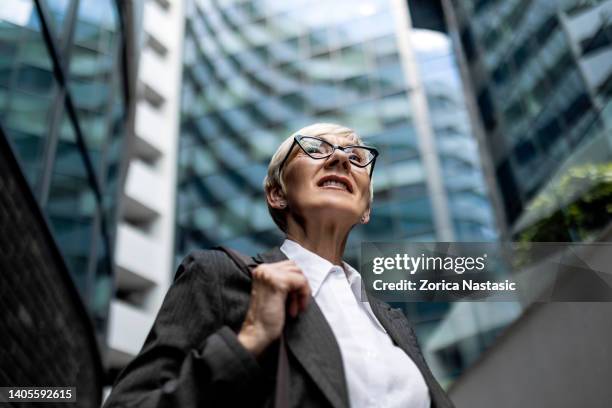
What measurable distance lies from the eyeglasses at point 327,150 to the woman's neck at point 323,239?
0.72 feet

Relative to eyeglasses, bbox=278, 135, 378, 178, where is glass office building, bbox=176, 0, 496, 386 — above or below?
below

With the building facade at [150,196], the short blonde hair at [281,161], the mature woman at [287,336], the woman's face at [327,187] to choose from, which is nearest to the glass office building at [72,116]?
the short blonde hair at [281,161]

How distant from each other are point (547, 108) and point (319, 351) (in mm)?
9380

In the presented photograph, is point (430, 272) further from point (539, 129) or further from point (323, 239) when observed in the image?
point (539, 129)

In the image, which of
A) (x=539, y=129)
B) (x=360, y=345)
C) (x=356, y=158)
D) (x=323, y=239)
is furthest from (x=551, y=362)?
(x=360, y=345)

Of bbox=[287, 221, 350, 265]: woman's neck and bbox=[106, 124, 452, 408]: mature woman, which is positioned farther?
bbox=[287, 221, 350, 265]: woman's neck

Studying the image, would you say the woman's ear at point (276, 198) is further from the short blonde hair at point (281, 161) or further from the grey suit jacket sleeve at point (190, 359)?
the grey suit jacket sleeve at point (190, 359)

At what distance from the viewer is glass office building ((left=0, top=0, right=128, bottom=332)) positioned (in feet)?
16.3

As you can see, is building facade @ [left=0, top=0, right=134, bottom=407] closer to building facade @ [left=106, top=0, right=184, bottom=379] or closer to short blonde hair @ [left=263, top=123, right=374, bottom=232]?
short blonde hair @ [left=263, top=123, right=374, bottom=232]

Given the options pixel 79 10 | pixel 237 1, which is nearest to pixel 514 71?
pixel 79 10

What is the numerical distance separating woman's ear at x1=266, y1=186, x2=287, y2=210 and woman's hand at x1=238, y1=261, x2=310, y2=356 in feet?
1.62

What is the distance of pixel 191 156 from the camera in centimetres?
2483

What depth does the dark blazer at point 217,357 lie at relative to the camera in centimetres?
129

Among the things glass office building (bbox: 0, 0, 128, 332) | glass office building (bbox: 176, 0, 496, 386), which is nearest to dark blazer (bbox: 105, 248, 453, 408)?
glass office building (bbox: 0, 0, 128, 332)
